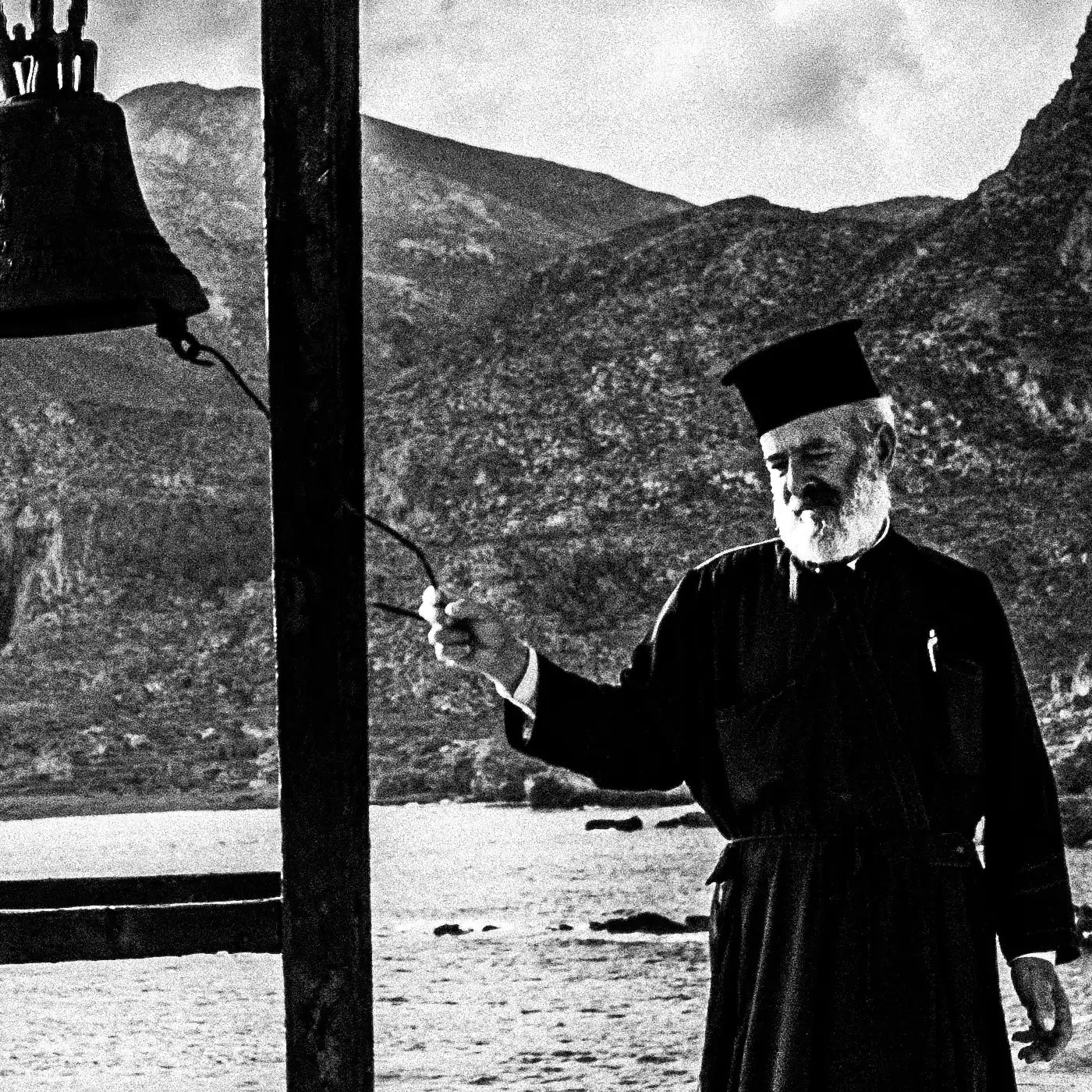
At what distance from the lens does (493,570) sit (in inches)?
1560

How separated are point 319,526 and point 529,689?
1.17 ft

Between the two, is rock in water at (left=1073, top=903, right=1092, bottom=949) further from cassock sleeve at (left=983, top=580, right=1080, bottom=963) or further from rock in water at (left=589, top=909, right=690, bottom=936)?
cassock sleeve at (left=983, top=580, right=1080, bottom=963)

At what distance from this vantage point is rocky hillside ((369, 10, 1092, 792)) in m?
37.7

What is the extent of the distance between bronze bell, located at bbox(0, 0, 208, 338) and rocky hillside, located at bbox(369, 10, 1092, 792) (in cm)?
2832

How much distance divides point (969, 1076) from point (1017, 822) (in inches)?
13.2

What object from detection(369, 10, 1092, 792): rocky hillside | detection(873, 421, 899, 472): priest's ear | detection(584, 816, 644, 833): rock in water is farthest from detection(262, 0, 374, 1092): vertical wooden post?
detection(369, 10, 1092, 792): rocky hillside

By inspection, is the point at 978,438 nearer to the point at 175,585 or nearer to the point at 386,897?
the point at 175,585

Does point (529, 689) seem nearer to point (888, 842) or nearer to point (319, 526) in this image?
point (319, 526)

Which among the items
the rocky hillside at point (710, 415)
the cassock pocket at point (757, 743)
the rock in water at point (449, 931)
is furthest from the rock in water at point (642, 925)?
the rocky hillside at point (710, 415)

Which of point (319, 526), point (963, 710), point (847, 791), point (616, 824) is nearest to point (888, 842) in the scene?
point (847, 791)

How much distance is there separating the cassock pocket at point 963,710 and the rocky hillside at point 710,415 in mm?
28665

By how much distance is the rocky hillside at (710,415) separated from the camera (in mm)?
37688

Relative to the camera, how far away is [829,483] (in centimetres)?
264

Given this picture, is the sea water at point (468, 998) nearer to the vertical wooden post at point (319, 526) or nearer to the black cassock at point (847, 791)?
the black cassock at point (847, 791)
